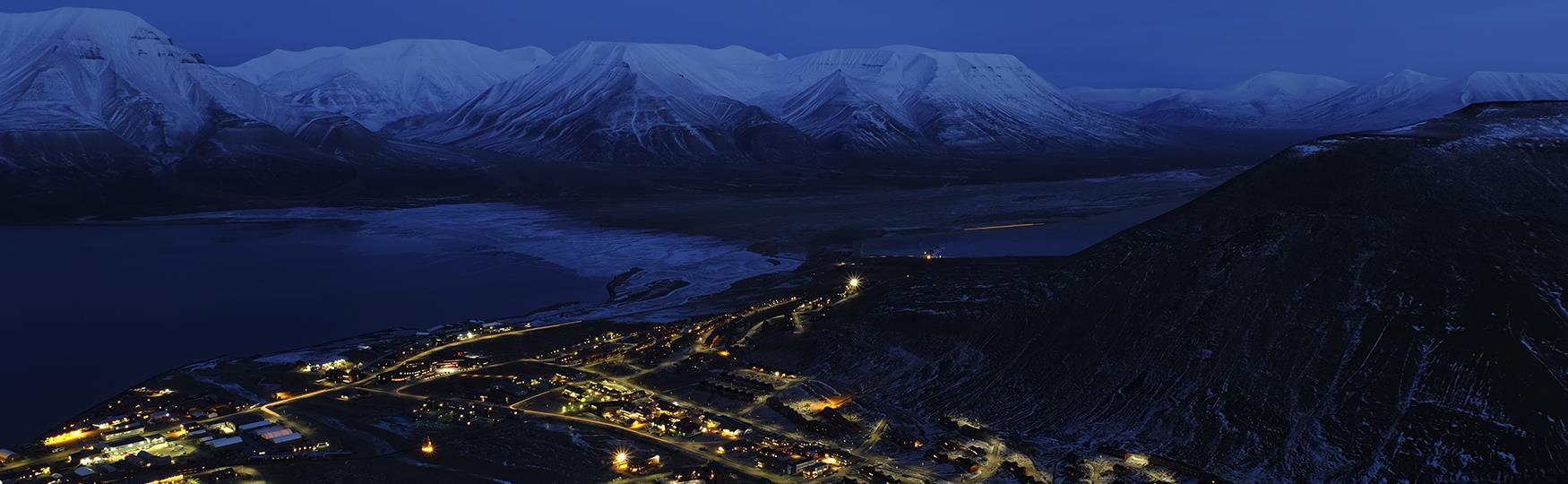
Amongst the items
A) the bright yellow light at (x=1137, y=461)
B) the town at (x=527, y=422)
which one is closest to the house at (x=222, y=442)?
the town at (x=527, y=422)

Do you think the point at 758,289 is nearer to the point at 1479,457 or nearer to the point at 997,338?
the point at 997,338

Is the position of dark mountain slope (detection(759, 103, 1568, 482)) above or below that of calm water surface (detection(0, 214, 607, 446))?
above

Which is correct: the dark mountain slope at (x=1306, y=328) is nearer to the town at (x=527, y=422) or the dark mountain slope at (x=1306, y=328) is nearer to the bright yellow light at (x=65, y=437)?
the town at (x=527, y=422)

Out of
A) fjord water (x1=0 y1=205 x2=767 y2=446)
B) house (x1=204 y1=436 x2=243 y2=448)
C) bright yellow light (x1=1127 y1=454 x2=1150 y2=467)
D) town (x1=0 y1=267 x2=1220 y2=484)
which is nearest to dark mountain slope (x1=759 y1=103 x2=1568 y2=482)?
bright yellow light (x1=1127 y1=454 x2=1150 y2=467)

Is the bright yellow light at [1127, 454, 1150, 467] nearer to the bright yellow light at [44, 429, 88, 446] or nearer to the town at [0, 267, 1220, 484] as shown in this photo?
the town at [0, 267, 1220, 484]

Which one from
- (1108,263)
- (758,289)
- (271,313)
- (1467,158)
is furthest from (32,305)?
(1467,158)

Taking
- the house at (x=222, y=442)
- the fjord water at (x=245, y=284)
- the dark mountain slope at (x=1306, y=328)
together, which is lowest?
the fjord water at (x=245, y=284)

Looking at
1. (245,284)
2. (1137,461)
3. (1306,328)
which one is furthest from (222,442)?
(1306,328)
